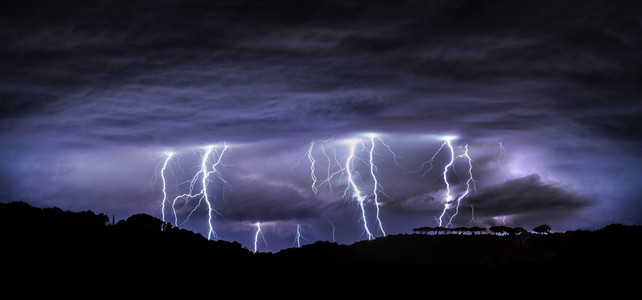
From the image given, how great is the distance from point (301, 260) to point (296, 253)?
2.67 meters

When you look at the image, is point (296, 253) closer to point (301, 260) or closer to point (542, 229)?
point (301, 260)

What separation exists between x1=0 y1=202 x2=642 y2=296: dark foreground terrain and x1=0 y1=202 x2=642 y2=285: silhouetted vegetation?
0.25ft

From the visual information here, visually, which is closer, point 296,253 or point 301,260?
point 301,260

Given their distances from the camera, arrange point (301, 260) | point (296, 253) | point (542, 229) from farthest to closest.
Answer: point (542, 229), point (296, 253), point (301, 260)

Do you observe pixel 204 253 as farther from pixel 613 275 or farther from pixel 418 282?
pixel 613 275

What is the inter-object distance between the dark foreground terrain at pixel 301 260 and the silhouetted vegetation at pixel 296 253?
75 mm

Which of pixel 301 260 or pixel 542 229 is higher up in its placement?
pixel 542 229

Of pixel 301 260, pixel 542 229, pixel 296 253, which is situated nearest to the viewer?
pixel 301 260

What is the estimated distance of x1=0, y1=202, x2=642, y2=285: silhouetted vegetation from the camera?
36.3 metres

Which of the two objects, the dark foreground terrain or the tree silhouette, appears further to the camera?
the tree silhouette

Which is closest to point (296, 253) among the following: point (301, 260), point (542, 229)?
point (301, 260)

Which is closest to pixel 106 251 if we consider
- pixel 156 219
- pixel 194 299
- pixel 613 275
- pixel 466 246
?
pixel 194 299

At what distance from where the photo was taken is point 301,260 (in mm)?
48938

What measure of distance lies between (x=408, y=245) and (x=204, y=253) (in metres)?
18.7
